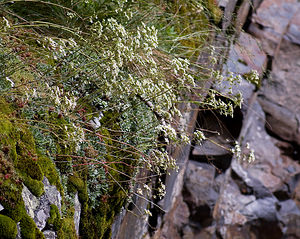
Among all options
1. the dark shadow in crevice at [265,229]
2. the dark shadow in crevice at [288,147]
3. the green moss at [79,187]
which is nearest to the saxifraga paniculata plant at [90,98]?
the green moss at [79,187]

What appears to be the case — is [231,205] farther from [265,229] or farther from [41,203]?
[41,203]

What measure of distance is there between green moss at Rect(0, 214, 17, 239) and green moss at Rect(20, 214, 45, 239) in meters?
0.07

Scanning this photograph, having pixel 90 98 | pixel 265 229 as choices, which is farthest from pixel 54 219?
pixel 265 229

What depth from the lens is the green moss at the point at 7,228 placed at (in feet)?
5.06

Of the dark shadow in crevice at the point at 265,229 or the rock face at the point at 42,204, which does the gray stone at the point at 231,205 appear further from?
the rock face at the point at 42,204

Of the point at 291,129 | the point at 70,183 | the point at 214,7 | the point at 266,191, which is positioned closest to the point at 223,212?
the point at 266,191

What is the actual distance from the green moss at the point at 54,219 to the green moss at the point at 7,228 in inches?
11.5

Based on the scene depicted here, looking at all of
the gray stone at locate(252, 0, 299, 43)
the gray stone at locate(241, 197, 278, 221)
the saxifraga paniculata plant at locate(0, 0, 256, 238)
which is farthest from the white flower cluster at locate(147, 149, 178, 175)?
the gray stone at locate(252, 0, 299, 43)

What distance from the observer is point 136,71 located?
279cm

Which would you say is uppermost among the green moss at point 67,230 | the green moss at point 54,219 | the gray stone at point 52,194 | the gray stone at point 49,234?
the gray stone at point 52,194

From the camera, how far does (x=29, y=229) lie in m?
1.68

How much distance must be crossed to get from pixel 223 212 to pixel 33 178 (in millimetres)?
4714

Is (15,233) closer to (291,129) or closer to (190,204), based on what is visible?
(190,204)

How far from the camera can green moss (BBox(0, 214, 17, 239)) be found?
154 centimetres
